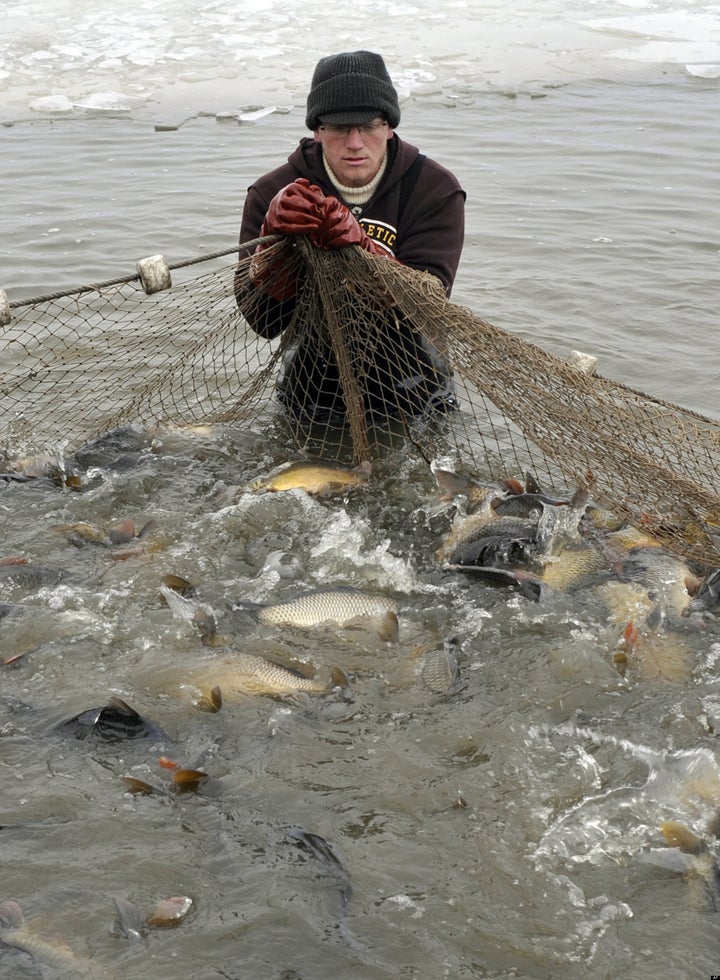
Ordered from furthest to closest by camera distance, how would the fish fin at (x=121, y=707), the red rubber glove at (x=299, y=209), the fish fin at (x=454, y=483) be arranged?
the fish fin at (x=454, y=483), the red rubber glove at (x=299, y=209), the fish fin at (x=121, y=707)

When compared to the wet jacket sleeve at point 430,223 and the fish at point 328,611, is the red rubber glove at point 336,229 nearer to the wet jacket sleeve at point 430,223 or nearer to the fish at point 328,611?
the wet jacket sleeve at point 430,223

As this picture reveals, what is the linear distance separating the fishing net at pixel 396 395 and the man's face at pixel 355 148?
637mm

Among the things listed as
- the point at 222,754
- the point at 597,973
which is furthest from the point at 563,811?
the point at 222,754

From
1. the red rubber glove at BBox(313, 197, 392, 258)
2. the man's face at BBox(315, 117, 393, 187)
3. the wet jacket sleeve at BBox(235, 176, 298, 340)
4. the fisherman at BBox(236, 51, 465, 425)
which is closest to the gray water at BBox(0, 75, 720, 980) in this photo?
the fisherman at BBox(236, 51, 465, 425)

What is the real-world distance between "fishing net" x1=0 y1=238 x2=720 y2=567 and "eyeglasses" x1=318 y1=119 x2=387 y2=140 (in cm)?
72

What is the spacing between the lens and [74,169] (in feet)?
33.5

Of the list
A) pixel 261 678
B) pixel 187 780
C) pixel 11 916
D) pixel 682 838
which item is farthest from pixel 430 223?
pixel 11 916

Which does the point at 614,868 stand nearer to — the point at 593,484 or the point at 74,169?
the point at 593,484

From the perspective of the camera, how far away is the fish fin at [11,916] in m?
2.66

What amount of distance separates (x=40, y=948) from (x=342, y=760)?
1.08 metres

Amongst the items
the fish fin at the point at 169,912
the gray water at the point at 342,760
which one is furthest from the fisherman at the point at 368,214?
the fish fin at the point at 169,912

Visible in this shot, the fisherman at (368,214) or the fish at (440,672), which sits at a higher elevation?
the fisherman at (368,214)

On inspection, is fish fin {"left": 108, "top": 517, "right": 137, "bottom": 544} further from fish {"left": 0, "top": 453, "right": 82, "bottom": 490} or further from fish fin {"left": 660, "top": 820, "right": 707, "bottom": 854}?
fish fin {"left": 660, "top": 820, "right": 707, "bottom": 854}

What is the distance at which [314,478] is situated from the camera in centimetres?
500
